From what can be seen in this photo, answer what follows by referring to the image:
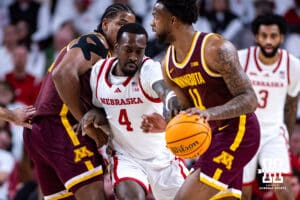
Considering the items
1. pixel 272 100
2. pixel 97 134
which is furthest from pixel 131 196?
pixel 272 100

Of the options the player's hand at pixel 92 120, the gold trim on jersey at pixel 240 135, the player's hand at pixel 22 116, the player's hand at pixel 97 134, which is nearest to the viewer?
the gold trim on jersey at pixel 240 135

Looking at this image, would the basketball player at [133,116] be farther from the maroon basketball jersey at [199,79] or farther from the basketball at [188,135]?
the basketball at [188,135]

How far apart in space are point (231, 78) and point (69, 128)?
5.13ft

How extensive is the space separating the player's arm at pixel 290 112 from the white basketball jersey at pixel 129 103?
218cm

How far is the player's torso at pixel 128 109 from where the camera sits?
22.3 feet

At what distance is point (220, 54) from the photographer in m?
6.18

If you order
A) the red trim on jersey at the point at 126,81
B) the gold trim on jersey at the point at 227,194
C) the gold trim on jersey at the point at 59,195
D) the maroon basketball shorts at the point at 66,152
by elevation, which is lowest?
the gold trim on jersey at the point at 59,195

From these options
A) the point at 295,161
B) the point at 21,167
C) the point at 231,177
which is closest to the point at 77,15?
the point at 21,167

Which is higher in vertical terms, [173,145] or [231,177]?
[173,145]

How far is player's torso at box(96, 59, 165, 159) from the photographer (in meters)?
6.81

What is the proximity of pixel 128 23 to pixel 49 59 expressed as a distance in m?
5.27

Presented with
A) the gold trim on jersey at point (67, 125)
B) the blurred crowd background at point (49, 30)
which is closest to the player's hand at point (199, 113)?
the gold trim on jersey at point (67, 125)

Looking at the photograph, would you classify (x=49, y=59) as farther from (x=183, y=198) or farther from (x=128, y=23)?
(x=183, y=198)

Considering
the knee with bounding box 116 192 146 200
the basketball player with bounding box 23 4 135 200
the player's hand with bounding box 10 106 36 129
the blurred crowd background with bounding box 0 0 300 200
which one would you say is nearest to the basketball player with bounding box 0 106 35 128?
the player's hand with bounding box 10 106 36 129
